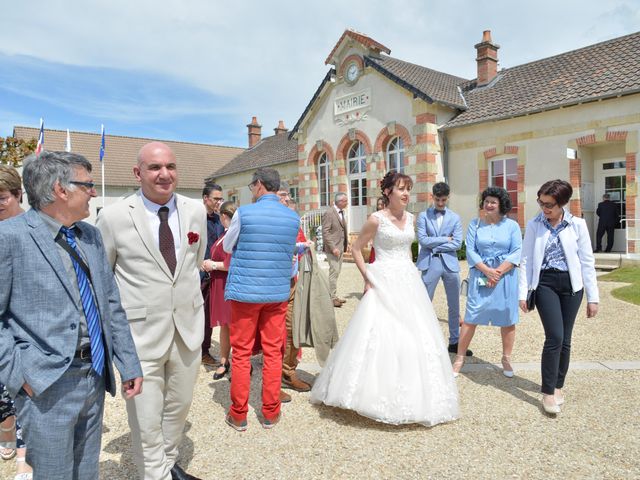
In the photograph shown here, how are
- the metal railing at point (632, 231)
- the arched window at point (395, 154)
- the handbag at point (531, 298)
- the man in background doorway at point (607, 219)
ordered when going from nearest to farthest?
1. the handbag at point (531, 298)
2. the metal railing at point (632, 231)
3. the man in background doorway at point (607, 219)
4. the arched window at point (395, 154)

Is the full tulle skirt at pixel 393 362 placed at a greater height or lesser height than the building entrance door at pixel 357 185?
lesser

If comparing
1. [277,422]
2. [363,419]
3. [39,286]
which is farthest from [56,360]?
[363,419]

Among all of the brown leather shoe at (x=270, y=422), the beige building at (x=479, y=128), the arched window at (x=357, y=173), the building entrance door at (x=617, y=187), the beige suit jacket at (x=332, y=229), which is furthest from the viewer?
the arched window at (x=357, y=173)

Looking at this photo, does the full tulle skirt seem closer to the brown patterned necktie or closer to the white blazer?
the white blazer

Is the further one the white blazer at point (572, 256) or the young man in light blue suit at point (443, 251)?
the young man in light blue suit at point (443, 251)

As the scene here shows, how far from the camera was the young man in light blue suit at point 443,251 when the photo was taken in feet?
19.2

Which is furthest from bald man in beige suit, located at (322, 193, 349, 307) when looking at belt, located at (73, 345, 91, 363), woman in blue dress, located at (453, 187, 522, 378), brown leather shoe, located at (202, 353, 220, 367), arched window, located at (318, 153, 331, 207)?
arched window, located at (318, 153, 331, 207)

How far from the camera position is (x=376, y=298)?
4055mm

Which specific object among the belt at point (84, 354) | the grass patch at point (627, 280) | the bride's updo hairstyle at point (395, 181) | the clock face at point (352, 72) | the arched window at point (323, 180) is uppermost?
the clock face at point (352, 72)

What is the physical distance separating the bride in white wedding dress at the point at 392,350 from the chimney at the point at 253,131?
89.7 feet

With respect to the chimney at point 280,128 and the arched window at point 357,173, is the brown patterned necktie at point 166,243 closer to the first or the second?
the arched window at point 357,173

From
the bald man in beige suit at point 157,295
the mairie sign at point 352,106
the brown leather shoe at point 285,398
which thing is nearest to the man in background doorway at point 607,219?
the mairie sign at point 352,106

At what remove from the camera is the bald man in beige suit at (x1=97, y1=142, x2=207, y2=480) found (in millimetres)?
2629

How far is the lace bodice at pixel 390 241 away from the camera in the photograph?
421 cm
